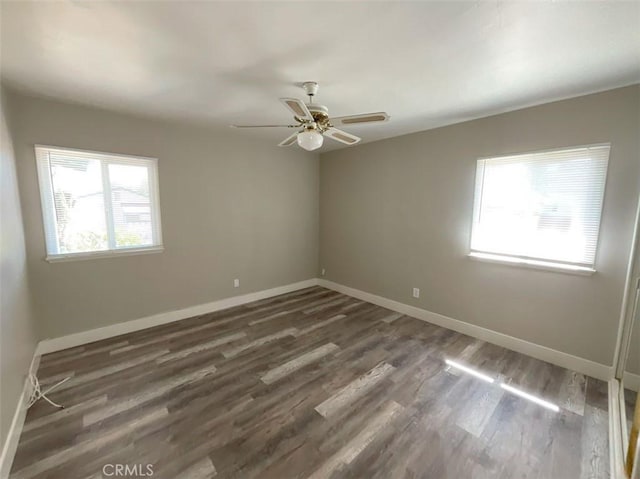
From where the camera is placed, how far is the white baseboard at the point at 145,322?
2.80 m

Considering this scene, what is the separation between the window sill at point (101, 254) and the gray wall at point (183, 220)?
0.16 ft

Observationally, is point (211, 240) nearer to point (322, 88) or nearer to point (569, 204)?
point (322, 88)

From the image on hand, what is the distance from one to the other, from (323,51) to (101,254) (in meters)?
3.12

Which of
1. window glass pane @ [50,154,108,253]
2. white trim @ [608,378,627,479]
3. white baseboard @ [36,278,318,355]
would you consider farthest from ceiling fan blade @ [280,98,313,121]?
white baseboard @ [36,278,318,355]

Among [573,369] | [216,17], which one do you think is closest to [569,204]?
[573,369]

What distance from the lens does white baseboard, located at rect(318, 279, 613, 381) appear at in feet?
8.09

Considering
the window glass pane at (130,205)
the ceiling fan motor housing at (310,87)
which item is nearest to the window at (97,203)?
the window glass pane at (130,205)

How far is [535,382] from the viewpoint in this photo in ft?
7.81

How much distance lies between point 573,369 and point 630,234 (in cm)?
135

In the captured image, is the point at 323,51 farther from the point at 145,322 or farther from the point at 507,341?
the point at 145,322

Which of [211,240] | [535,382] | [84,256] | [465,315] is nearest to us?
[535,382]

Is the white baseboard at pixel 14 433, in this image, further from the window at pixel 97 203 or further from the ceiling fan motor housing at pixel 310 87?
the ceiling fan motor housing at pixel 310 87

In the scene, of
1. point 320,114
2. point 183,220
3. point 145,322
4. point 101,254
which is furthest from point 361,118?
point 145,322

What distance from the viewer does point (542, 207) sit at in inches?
105
